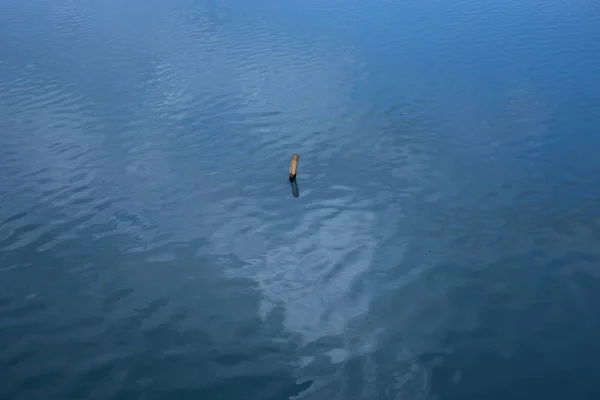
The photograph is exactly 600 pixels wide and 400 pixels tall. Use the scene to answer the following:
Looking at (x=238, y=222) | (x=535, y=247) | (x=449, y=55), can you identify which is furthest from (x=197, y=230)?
(x=449, y=55)

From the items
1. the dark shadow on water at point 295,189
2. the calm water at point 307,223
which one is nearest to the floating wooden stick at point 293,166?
the dark shadow on water at point 295,189

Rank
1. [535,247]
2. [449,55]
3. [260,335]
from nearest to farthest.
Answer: [260,335]
[535,247]
[449,55]

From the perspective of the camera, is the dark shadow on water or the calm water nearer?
the calm water

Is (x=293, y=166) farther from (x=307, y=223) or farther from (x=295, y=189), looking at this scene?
(x=307, y=223)

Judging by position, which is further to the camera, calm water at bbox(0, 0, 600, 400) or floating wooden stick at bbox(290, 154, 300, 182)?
floating wooden stick at bbox(290, 154, 300, 182)

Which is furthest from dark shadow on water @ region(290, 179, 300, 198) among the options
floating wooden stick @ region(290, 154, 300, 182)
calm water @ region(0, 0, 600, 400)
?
calm water @ region(0, 0, 600, 400)

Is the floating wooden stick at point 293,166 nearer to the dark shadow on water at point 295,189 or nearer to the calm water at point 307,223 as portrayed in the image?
the dark shadow on water at point 295,189

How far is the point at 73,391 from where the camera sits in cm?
1941

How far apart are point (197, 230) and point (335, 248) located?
7.29m

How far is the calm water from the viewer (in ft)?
66.5

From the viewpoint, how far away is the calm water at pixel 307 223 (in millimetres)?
20266

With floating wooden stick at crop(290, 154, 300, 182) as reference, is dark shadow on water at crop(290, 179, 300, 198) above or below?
Answer: below

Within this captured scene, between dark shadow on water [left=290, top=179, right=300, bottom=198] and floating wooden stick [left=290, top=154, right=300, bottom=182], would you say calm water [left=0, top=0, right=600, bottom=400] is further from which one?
floating wooden stick [left=290, top=154, right=300, bottom=182]

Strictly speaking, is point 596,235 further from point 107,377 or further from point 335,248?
point 107,377
